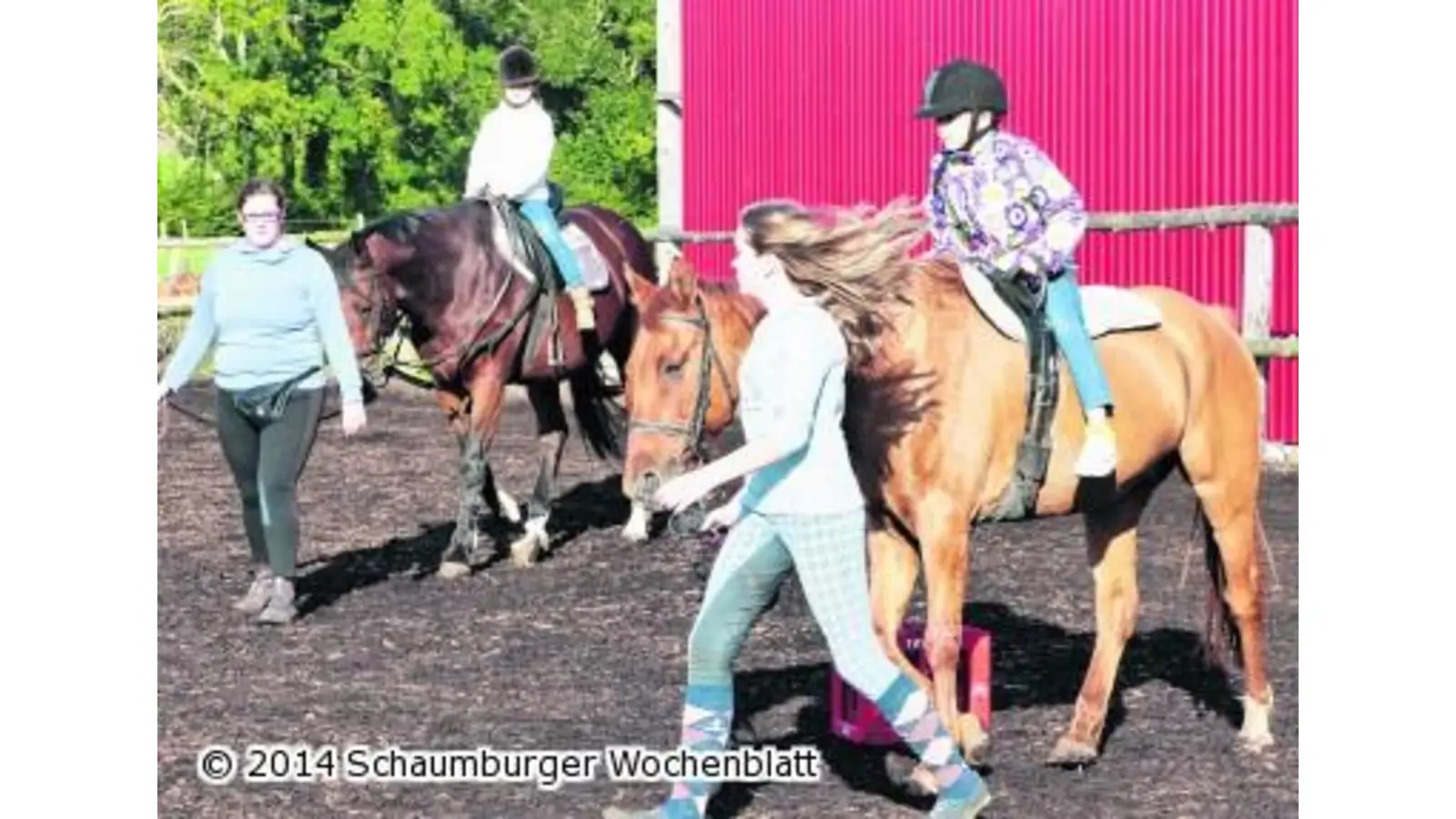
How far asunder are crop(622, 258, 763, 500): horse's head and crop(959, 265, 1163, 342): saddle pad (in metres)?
A: 0.77

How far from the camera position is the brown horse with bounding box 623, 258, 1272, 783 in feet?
24.1

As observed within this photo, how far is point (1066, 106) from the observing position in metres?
17.7

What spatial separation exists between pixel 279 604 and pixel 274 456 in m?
0.86

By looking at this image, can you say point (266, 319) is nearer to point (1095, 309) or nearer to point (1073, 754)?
point (1095, 309)

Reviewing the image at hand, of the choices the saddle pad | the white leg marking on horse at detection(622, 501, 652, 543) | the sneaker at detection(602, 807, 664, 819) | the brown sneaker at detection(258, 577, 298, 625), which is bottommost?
the sneaker at detection(602, 807, 664, 819)

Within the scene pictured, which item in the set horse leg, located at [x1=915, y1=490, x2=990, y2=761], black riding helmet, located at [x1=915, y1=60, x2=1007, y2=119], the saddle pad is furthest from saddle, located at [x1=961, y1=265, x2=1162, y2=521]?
black riding helmet, located at [x1=915, y1=60, x2=1007, y2=119]

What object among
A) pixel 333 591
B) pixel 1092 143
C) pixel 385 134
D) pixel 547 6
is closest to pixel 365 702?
pixel 333 591

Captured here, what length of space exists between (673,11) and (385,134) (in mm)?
8697

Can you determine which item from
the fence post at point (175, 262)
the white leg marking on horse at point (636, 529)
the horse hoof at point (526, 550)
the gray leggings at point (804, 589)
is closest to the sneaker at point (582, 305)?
the white leg marking on horse at point (636, 529)

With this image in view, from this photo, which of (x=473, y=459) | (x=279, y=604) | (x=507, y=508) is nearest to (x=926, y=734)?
(x=279, y=604)

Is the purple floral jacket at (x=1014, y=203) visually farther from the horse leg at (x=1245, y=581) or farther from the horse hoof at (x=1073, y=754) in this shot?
the horse hoof at (x=1073, y=754)

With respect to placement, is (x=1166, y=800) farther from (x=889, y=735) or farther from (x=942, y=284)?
(x=942, y=284)

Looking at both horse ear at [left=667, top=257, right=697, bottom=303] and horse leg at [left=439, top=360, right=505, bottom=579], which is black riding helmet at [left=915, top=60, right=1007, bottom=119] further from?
horse leg at [left=439, top=360, right=505, bottom=579]

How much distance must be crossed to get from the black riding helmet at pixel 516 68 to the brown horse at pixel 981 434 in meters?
5.39
